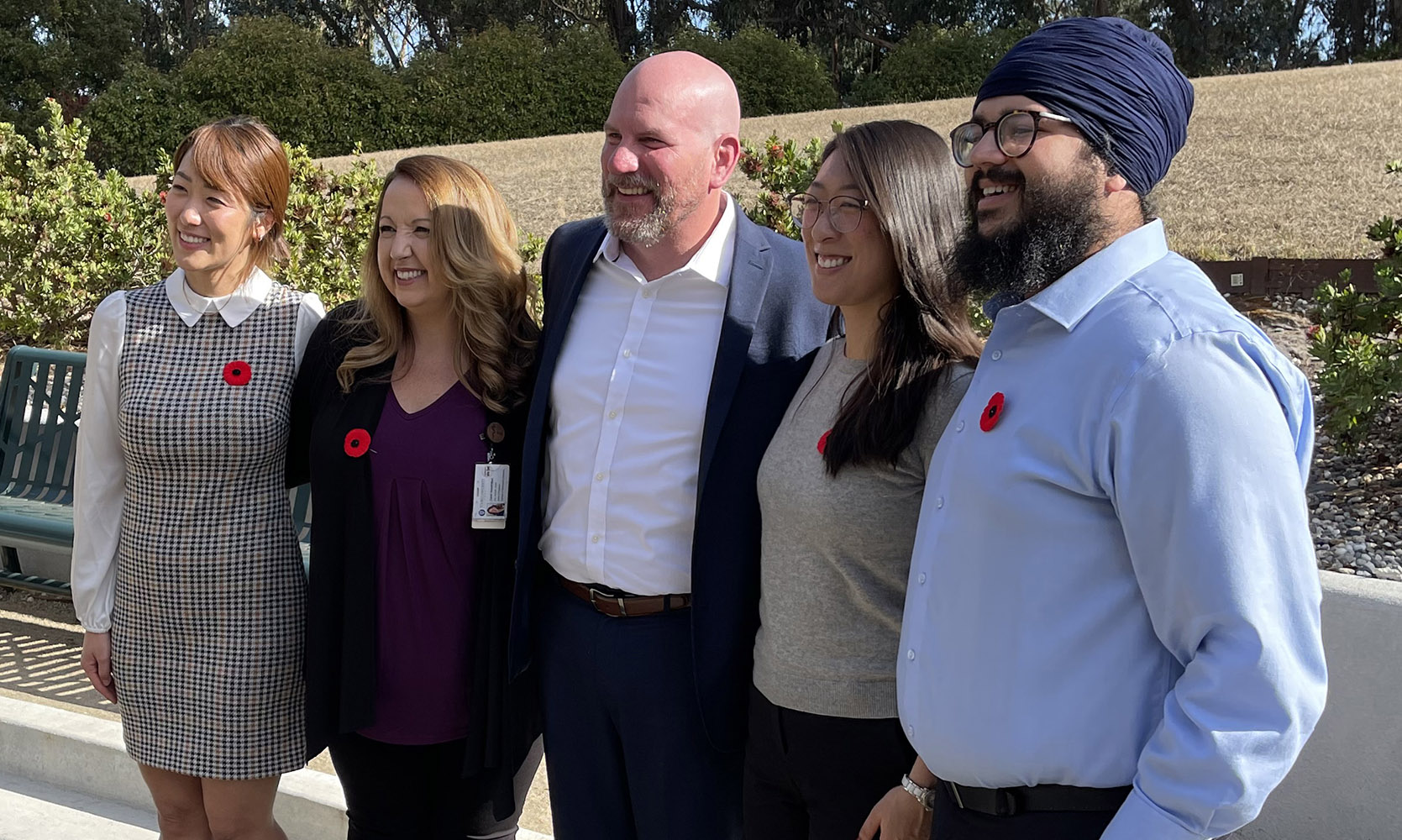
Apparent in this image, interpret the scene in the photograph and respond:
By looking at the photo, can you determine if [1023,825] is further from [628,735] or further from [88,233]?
[88,233]

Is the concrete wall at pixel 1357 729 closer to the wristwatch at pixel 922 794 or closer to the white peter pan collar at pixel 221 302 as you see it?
the wristwatch at pixel 922 794

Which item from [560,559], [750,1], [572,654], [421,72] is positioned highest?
[750,1]

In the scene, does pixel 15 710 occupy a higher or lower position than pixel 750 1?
lower

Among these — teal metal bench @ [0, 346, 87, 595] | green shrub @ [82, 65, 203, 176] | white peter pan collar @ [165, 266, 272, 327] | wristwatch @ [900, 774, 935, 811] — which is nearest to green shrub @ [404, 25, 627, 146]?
green shrub @ [82, 65, 203, 176]

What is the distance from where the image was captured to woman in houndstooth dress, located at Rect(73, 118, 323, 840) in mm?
3037

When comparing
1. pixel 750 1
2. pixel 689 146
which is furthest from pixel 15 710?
pixel 750 1

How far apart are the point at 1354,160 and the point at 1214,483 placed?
13584 millimetres

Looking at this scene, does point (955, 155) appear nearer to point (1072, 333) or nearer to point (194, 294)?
point (1072, 333)

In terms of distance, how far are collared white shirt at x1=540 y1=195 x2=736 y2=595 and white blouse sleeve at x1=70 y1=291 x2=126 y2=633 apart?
1131mm

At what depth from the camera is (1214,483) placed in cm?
160

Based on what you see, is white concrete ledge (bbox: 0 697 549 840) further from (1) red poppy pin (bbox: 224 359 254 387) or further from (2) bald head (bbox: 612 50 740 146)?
(2) bald head (bbox: 612 50 740 146)

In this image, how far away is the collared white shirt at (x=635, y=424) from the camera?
2.79 metres

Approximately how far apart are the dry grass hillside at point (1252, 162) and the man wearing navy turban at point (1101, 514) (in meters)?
8.48

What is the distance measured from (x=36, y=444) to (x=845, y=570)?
5098mm
